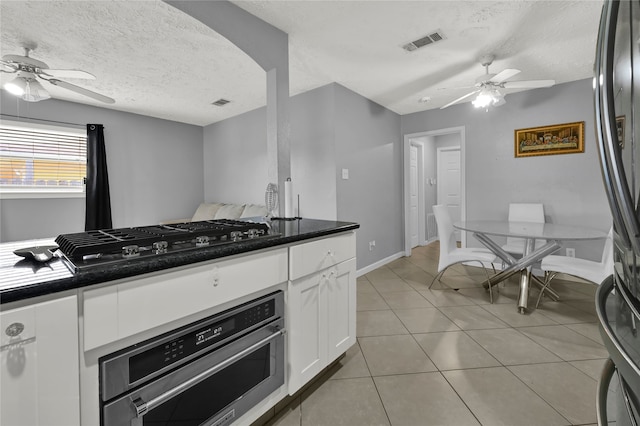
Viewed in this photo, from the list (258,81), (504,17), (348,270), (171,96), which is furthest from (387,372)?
(171,96)

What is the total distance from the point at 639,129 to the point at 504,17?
2.37 m

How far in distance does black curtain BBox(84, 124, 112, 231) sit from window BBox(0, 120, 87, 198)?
0.08m

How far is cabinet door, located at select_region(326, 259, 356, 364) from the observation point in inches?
62.5

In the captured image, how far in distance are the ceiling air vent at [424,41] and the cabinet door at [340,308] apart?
207 cm

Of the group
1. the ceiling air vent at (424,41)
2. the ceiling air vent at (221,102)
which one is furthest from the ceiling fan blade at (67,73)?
the ceiling air vent at (424,41)

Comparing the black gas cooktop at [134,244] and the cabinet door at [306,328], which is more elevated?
the black gas cooktop at [134,244]

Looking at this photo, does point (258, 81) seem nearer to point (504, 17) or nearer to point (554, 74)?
point (504, 17)

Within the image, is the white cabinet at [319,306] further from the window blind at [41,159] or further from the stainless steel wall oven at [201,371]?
the window blind at [41,159]

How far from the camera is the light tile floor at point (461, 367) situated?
1.39 m

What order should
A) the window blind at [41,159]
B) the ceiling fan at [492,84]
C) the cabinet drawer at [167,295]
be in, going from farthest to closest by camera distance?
1. the window blind at [41,159]
2. the ceiling fan at [492,84]
3. the cabinet drawer at [167,295]

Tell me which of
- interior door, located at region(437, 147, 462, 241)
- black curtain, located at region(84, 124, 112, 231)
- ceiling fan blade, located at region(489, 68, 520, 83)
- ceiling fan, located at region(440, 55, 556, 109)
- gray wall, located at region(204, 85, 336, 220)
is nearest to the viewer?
ceiling fan blade, located at region(489, 68, 520, 83)

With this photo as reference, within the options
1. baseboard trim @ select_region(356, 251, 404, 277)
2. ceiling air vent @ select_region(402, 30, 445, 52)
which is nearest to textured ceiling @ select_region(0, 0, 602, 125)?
ceiling air vent @ select_region(402, 30, 445, 52)

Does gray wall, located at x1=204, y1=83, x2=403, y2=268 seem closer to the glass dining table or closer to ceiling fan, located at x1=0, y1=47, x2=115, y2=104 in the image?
the glass dining table

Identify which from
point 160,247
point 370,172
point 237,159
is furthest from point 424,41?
point 237,159
